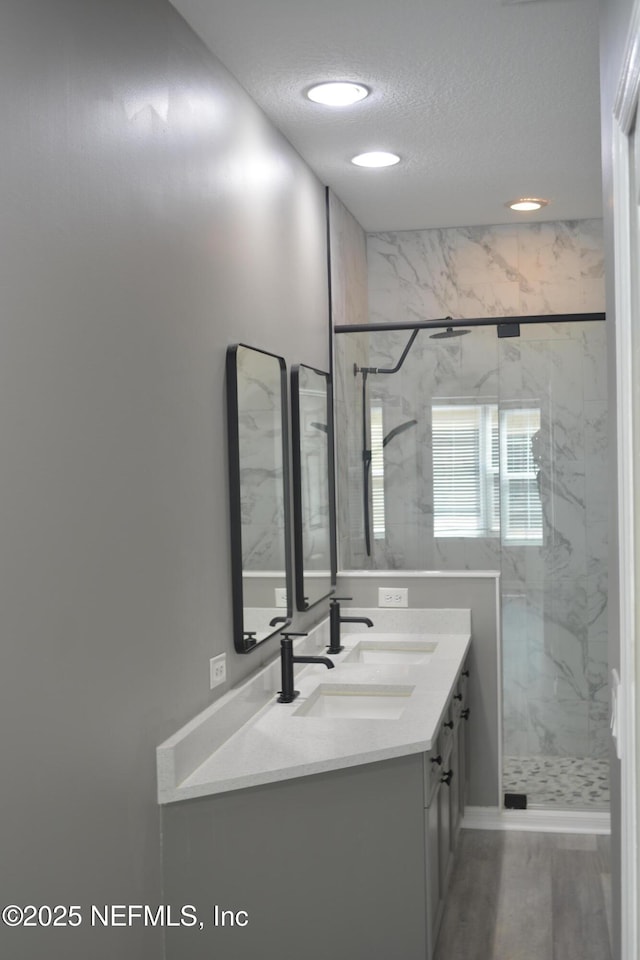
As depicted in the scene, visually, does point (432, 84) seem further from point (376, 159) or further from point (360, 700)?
point (360, 700)

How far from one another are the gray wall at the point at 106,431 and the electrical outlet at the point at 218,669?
29 mm

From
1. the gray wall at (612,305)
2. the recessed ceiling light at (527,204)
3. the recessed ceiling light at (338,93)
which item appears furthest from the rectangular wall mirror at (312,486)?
the gray wall at (612,305)

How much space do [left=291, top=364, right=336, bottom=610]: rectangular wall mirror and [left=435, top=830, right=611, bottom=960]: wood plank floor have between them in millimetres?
1155

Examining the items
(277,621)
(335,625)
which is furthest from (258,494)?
(335,625)

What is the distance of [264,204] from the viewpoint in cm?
320

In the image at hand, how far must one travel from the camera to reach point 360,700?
3.22 meters

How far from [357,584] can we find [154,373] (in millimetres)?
2174

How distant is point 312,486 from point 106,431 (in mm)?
1846

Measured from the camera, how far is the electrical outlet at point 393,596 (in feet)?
13.7

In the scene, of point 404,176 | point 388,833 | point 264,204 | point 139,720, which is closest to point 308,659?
point 388,833

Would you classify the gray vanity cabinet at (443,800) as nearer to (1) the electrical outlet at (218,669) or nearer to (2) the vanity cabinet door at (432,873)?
(2) the vanity cabinet door at (432,873)

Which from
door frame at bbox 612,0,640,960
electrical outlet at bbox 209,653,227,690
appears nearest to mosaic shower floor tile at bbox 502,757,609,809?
electrical outlet at bbox 209,653,227,690

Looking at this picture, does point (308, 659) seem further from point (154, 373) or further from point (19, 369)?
point (19, 369)

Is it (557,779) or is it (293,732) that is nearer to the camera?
(293,732)
